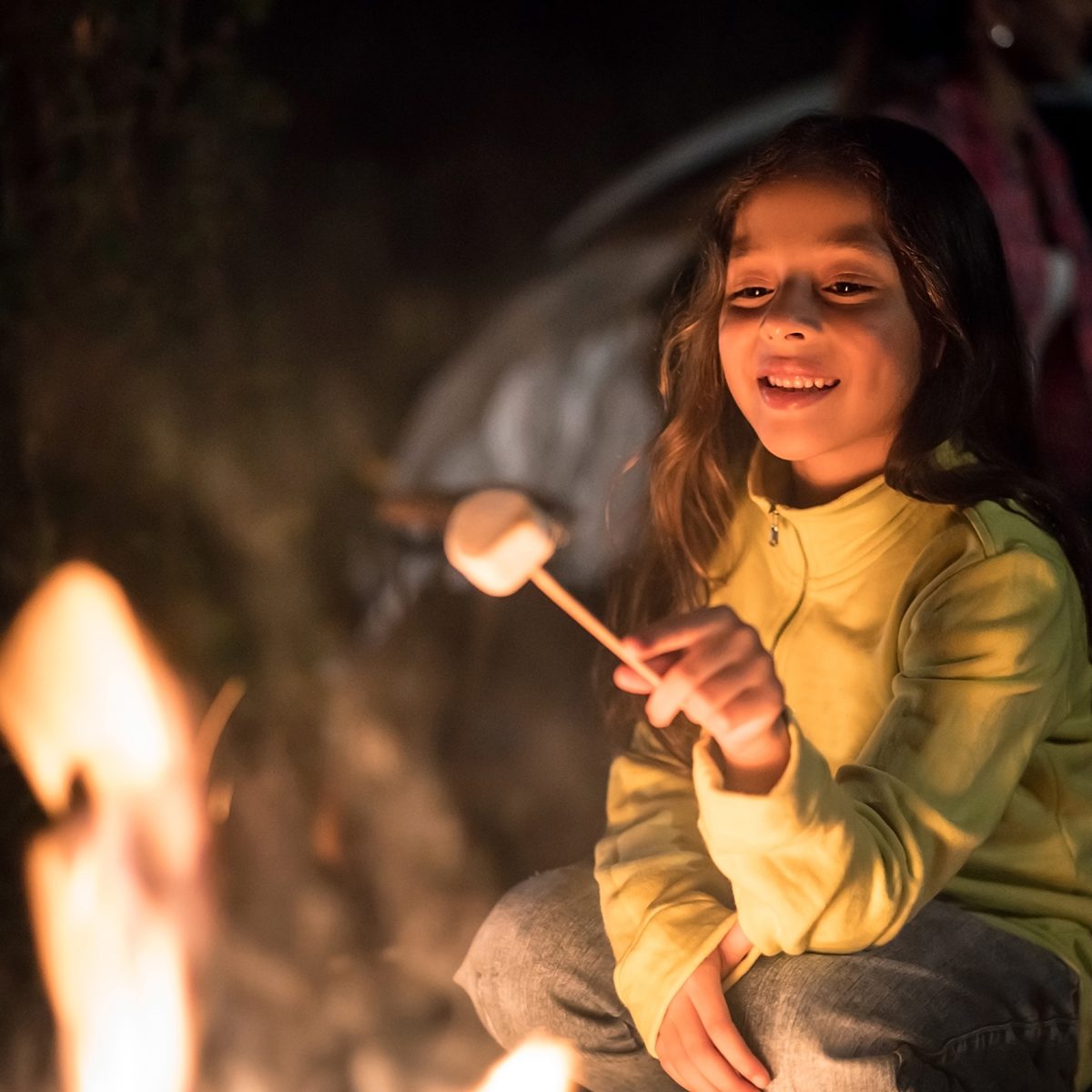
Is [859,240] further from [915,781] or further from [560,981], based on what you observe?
[560,981]

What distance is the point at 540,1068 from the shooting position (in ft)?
6.70

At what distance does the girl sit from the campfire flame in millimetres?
32

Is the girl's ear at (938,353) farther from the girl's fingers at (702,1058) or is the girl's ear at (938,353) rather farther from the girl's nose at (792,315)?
the girl's fingers at (702,1058)

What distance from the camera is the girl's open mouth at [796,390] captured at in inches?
70.9

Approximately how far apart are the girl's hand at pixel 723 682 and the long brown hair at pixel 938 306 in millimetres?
473

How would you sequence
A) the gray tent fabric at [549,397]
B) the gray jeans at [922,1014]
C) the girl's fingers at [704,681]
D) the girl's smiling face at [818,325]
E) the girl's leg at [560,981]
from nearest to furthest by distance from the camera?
the girl's fingers at [704,681] → the gray jeans at [922,1014] → the girl's smiling face at [818,325] → the girl's leg at [560,981] → the gray tent fabric at [549,397]

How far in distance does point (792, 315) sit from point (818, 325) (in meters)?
0.03

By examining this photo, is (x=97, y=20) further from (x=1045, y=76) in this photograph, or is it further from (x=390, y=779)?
(x=1045, y=76)

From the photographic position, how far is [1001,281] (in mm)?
1877

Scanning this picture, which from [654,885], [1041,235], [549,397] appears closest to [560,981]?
[654,885]

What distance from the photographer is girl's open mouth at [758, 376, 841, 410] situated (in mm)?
1801

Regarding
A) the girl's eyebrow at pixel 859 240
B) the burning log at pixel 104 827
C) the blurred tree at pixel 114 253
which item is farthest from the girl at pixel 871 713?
the blurred tree at pixel 114 253

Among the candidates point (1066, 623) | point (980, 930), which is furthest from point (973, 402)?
point (980, 930)

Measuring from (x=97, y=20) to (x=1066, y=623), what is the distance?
216 cm
